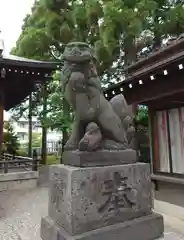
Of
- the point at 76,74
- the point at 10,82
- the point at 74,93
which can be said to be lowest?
the point at 74,93

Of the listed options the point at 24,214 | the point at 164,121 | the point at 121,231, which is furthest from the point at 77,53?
the point at 164,121

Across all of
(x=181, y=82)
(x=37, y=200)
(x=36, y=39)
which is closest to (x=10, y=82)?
(x=36, y=39)

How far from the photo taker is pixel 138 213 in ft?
9.43

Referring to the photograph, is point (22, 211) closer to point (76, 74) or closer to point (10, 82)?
point (76, 74)

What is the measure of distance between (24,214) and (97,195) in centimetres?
315

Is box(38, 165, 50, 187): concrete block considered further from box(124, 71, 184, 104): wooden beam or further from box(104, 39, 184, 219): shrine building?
box(124, 71, 184, 104): wooden beam

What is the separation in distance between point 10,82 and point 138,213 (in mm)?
6841

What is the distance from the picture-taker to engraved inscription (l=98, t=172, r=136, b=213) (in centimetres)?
268

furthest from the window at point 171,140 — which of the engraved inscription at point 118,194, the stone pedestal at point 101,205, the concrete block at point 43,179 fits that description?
the concrete block at point 43,179

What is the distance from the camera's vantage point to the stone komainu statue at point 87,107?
107 inches

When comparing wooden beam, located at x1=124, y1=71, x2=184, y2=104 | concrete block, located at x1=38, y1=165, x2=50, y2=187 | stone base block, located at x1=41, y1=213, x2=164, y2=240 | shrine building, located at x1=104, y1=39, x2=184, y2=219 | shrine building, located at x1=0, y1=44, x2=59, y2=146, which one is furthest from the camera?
concrete block, located at x1=38, y1=165, x2=50, y2=187

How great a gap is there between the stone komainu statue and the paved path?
1.60m

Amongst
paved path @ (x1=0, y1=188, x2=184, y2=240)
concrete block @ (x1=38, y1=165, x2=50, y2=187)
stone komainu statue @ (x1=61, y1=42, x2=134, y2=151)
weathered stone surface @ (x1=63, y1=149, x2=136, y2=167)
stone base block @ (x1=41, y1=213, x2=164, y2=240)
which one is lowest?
paved path @ (x1=0, y1=188, x2=184, y2=240)

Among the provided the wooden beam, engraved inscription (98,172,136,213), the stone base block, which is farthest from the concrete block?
engraved inscription (98,172,136,213)
